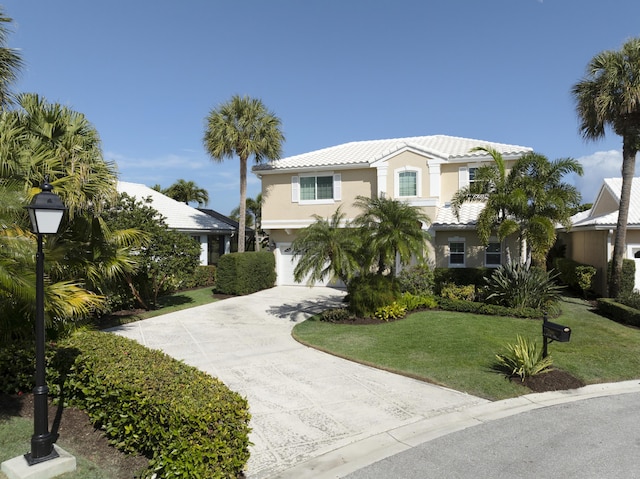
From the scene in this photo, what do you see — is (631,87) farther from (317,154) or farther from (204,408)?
(204,408)

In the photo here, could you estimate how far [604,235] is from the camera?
17094 mm

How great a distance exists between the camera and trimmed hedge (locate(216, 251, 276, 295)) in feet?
61.9

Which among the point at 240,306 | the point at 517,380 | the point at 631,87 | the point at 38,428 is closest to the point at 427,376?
the point at 517,380

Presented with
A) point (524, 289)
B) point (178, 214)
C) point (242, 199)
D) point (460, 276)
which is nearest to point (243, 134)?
point (242, 199)

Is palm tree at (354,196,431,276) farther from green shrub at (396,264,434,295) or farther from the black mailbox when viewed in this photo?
the black mailbox

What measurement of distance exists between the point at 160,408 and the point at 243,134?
18763mm

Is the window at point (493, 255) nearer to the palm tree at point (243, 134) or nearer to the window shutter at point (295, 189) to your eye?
the window shutter at point (295, 189)

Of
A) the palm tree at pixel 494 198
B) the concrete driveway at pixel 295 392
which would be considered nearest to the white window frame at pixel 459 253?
the palm tree at pixel 494 198

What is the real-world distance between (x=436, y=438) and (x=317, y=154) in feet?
62.8

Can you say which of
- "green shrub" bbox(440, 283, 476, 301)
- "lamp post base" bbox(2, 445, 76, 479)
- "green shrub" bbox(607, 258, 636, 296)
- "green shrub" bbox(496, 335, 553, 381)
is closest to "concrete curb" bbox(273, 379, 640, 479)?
"green shrub" bbox(496, 335, 553, 381)

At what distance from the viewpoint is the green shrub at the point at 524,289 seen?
555 inches

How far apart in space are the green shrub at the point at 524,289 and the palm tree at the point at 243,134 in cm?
1299

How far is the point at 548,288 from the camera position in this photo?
46.4 ft

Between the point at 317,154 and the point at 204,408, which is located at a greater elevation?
the point at 317,154
